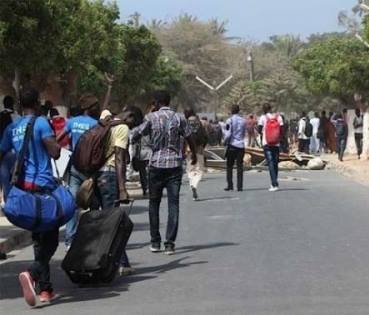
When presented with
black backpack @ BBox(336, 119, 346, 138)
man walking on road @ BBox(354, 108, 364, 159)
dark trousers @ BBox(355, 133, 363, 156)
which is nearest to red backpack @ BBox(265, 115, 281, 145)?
man walking on road @ BBox(354, 108, 364, 159)

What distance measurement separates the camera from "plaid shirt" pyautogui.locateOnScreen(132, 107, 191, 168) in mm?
10859

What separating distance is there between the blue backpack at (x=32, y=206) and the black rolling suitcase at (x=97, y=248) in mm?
774

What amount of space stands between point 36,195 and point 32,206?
131 mm

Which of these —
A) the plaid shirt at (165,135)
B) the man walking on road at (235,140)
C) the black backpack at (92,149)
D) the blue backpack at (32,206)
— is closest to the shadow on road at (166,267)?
the plaid shirt at (165,135)

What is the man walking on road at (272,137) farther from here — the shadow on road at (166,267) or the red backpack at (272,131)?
the shadow on road at (166,267)

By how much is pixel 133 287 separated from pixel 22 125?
6.50ft

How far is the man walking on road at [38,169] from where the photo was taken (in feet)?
26.8

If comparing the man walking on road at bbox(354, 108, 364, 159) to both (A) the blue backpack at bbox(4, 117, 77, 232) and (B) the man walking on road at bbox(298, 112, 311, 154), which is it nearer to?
(B) the man walking on road at bbox(298, 112, 311, 154)

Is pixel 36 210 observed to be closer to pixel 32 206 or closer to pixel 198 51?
pixel 32 206

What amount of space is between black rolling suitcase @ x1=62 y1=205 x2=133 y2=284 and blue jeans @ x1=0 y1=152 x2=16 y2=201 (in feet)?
2.75

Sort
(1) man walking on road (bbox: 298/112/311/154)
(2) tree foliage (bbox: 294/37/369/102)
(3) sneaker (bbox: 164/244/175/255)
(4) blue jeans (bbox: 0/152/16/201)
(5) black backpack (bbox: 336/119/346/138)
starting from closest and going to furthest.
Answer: (4) blue jeans (bbox: 0/152/16/201) < (3) sneaker (bbox: 164/244/175/255) < (5) black backpack (bbox: 336/119/346/138) < (2) tree foliage (bbox: 294/37/369/102) < (1) man walking on road (bbox: 298/112/311/154)

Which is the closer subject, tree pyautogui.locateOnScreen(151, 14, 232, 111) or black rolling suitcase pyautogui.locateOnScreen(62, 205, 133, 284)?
black rolling suitcase pyautogui.locateOnScreen(62, 205, 133, 284)

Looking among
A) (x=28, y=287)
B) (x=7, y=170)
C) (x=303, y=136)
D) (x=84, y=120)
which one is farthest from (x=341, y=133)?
(x=28, y=287)

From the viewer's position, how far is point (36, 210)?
800cm
